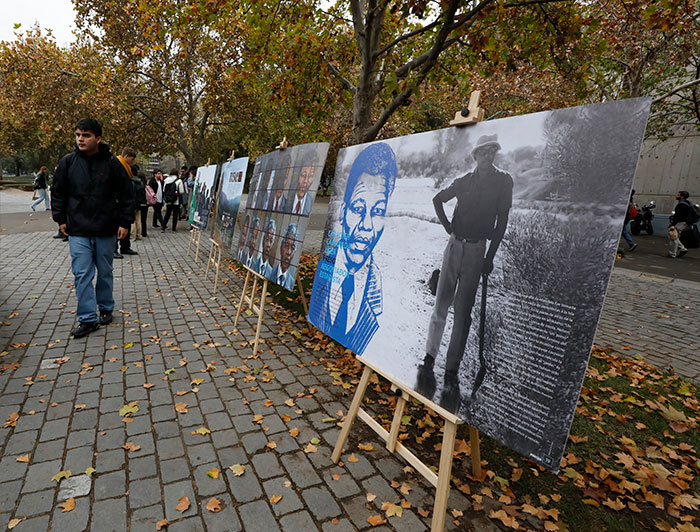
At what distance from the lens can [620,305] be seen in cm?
707

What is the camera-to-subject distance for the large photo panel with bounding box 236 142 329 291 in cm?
382

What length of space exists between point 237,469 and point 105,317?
339 cm

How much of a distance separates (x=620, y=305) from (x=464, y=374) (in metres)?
6.87

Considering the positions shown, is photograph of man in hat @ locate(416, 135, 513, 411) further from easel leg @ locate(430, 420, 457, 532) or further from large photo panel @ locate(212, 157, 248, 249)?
large photo panel @ locate(212, 157, 248, 249)

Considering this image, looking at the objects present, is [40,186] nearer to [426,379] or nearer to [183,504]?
[183,504]

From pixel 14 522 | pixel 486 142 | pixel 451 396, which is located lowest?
pixel 14 522

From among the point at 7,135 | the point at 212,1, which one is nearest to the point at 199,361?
the point at 212,1

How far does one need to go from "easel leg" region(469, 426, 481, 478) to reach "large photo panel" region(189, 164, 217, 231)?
6701 mm

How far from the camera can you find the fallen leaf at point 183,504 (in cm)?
222

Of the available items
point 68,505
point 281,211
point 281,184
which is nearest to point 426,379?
point 68,505

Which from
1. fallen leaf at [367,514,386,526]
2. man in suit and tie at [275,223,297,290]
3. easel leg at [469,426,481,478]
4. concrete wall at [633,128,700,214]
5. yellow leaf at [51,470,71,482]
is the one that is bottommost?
yellow leaf at [51,470,71,482]

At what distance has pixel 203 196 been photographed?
27.0 ft

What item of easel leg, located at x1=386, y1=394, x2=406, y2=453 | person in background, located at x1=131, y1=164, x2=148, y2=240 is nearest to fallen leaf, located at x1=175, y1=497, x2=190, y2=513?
easel leg, located at x1=386, y1=394, x2=406, y2=453

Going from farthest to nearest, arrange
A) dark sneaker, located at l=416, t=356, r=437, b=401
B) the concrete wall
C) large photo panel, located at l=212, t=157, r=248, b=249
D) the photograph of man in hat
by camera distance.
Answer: the concrete wall < large photo panel, located at l=212, t=157, r=248, b=249 < dark sneaker, located at l=416, t=356, r=437, b=401 < the photograph of man in hat
